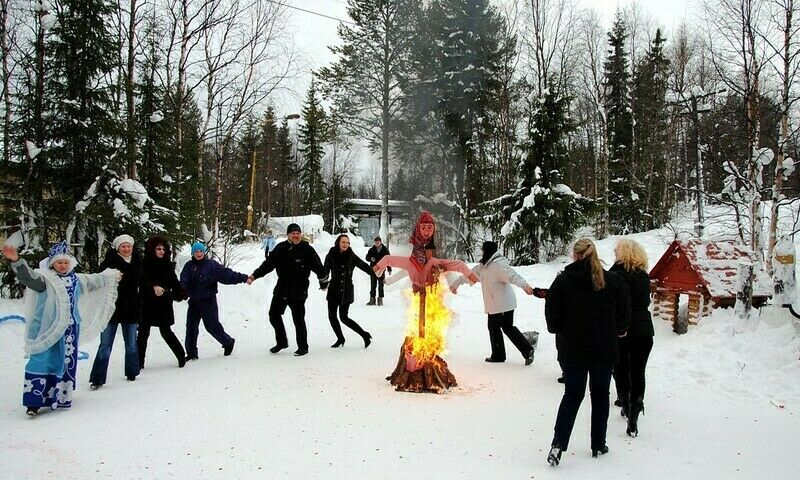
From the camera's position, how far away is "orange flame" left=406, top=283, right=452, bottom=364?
20.8ft

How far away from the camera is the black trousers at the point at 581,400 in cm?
424

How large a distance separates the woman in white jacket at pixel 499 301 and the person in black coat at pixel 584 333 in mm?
3083

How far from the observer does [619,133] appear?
29.0 metres

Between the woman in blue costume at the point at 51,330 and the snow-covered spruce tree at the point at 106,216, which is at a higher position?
the snow-covered spruce tree at the point at 106,216

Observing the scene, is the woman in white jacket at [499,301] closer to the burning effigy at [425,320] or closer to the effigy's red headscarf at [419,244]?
the burning effigy at [425,320]

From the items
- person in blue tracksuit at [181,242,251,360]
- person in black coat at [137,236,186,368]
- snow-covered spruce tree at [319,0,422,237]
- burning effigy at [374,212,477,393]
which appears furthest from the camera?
snow-covered spruce tree at [319,0,422,237]

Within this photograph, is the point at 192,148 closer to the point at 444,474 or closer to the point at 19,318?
the point at 19,318

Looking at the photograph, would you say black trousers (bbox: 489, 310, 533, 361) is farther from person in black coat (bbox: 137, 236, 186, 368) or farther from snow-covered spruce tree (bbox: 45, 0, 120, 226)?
snow-covered spruce tree (bbox: 45, 0, 120, 226)

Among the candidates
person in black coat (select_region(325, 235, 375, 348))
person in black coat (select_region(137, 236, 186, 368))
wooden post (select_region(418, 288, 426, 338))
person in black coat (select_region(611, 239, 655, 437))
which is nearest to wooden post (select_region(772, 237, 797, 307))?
person in black coat (select_region(611, 239, 655, 437))

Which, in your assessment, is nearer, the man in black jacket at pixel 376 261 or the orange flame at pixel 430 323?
the orange flame at pixel 430 323

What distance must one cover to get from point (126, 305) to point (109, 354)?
0.63 meters

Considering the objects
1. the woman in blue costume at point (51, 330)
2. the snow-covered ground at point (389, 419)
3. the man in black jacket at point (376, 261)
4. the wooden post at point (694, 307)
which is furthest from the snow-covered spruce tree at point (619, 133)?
the woman in blue costume at point (51, 330)

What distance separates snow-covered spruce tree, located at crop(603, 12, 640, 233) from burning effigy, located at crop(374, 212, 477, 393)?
72.9 ft

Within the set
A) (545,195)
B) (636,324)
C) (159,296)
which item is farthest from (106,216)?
(545,195)
